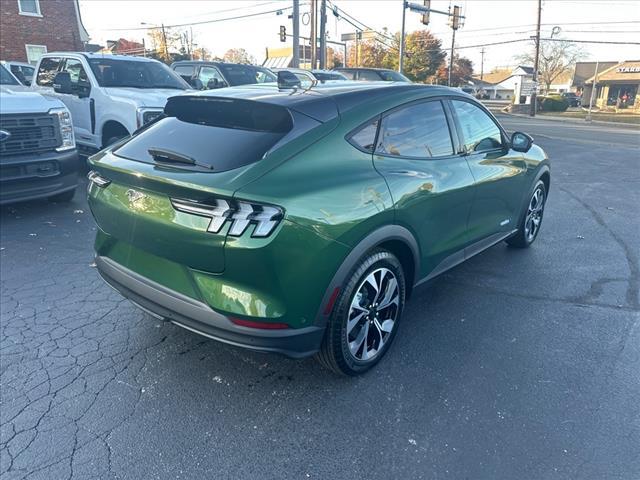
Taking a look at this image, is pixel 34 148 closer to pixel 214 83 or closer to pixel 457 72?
pixel 214 83

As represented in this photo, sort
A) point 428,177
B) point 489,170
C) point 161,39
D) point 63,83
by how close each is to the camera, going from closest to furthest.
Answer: point 428,177
point 489,170
point 63,83
point 161,39

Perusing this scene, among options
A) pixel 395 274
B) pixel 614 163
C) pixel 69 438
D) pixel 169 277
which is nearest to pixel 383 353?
pixel 395 274

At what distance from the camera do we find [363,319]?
2852 mm

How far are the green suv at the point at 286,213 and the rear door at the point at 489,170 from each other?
1.04 feet

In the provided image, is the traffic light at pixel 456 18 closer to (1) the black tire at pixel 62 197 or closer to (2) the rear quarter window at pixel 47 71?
(2) the rear quarter window at pixel 47 71

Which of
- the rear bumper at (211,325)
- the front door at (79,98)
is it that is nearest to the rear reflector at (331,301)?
the rear bumper at (211,325)

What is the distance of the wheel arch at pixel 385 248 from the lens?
250 centimetres

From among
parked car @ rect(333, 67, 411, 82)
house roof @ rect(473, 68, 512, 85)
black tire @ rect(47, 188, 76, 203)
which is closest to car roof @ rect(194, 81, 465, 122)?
black tire @ rect(47, 188, 76, 203)

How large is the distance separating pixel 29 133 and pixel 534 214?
229 inches

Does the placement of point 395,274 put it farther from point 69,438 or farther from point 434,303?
point 69,438

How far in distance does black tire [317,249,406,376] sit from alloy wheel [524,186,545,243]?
2642 millimetres

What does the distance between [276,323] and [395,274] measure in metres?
0.97

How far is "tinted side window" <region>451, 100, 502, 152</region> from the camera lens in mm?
3715

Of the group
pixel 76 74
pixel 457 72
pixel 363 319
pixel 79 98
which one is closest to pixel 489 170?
pixel 363 319
